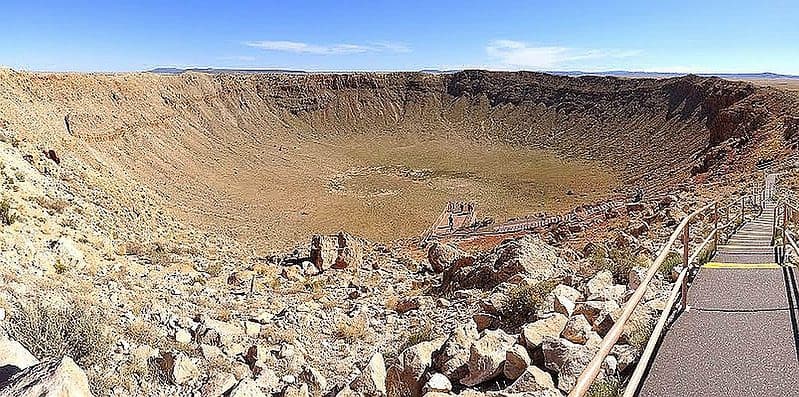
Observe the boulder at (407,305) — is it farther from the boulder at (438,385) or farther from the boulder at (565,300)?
the boulder at (438,385)

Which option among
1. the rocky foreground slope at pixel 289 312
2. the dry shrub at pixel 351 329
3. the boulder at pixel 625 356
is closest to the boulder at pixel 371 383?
the rocky foreground slope at pixel 289 312

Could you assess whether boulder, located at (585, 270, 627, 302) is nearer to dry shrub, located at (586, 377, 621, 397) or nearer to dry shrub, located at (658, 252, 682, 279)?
dry shrub, located at (658, 252, 682, 279)

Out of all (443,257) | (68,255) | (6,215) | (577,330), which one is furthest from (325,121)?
(577,330)

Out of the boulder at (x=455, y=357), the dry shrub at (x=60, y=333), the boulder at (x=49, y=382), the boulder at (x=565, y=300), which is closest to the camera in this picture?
the boulder at (x=49, y=382)

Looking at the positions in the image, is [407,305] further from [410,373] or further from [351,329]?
[410,373]

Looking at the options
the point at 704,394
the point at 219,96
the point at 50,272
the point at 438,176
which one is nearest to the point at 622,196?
the point at 438,176

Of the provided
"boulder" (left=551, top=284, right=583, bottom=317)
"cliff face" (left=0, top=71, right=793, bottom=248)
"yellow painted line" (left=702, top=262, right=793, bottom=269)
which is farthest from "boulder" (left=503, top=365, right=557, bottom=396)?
"cliff face" (left=0, top=71, right=793, bottom=248)
